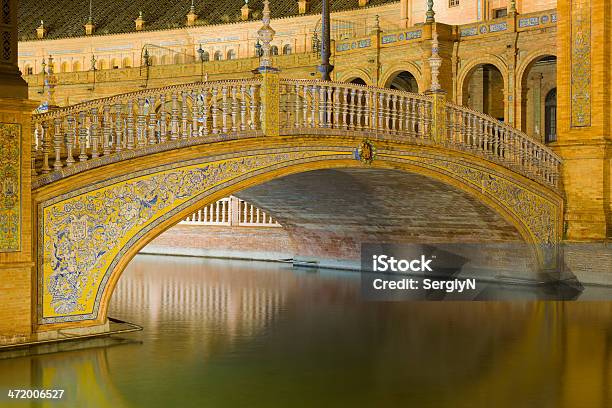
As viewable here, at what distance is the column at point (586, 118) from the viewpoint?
1619 centimetres

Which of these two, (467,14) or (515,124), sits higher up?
(467,14)

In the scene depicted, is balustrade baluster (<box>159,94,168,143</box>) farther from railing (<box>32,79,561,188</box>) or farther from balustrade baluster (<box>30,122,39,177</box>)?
balustrade baluster (<box>30,122,39,177</box>)

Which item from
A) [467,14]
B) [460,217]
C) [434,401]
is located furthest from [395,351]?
[467,14]

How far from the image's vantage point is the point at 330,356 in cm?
975

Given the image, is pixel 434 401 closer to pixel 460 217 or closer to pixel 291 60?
pixel 460 217

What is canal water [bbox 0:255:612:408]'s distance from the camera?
7887mm

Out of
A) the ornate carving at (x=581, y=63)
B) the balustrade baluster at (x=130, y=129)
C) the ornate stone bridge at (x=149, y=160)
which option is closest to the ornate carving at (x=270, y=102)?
the ornate stone bridge at (x=149, y=160)

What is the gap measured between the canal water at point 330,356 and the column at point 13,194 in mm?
535

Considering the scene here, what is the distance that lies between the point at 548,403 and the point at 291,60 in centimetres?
2183

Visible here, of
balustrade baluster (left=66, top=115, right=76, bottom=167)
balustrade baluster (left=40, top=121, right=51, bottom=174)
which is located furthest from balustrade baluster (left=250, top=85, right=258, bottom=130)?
balustrade baluster (left=40, top=121, right=51, bottom=174)

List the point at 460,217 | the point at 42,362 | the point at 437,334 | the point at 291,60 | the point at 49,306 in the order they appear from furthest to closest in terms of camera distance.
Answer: the point at 291,60, the point at 460,217, the point at 437,334, the point at 49,306, the point at 42,362

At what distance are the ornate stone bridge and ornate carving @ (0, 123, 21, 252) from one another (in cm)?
26

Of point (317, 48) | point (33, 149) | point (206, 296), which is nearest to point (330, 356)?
point (33, 149)

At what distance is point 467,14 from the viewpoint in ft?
98.9
